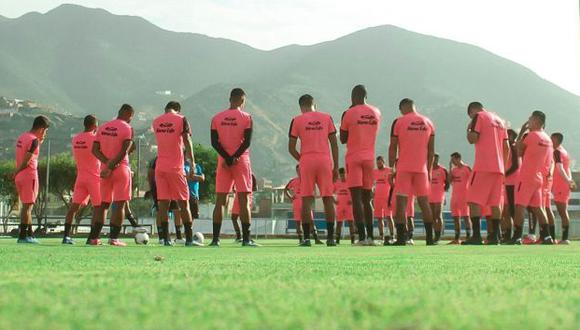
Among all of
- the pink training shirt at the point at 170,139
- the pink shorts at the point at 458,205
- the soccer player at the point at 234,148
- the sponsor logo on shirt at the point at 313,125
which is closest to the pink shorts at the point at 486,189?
the sponsor logo on shirt at the point at 313,125

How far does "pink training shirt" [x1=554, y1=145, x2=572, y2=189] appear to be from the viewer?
52.7 feet

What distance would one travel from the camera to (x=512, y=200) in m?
15.6

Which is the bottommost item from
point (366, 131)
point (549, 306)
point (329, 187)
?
point (549, 306)

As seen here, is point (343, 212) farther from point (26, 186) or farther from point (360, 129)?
point (26, 186)

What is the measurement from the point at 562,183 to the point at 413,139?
5364 millimetres

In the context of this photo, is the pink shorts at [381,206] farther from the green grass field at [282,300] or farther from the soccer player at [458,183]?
the green grass field at [282,300]

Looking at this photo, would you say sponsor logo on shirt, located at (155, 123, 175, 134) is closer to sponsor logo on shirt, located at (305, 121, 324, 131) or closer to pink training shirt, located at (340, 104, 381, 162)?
sponsor logo on shirt, located at (305, 121, 324, 131)

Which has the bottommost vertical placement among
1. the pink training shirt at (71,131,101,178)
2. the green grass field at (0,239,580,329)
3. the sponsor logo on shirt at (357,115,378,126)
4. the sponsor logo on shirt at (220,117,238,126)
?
the green grass field at (0,239,580,329)

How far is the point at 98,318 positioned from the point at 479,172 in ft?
36.7

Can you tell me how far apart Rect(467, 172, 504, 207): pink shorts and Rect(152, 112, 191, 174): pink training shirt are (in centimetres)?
448

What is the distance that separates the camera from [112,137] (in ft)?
38.6

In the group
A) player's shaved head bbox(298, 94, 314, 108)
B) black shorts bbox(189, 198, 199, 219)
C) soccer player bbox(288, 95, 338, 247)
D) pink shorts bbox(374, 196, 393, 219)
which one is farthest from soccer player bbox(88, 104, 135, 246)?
pink shorts bbox(374, 196, 393, 219)

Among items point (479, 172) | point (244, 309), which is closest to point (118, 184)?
point (479, 172)

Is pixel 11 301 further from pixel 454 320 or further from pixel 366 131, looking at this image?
pixel 366 131
